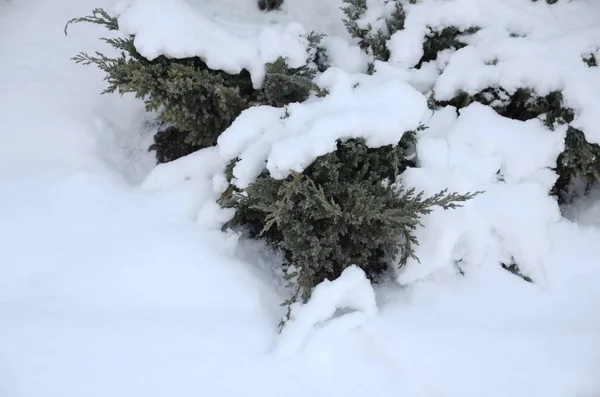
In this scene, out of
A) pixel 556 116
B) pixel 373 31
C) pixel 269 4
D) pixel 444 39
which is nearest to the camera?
pixel 556 116

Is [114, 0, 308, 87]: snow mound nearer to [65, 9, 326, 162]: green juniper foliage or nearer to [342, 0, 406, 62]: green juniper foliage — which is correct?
[65, 9, 326, 162]: green juniper foliage

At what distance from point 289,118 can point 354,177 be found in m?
0.59

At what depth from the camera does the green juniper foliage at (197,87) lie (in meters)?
3.10

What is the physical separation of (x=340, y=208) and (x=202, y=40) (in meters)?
1.64

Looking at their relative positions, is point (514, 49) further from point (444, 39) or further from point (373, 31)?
point (373, 31)

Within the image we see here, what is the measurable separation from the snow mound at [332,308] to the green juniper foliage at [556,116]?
158cm

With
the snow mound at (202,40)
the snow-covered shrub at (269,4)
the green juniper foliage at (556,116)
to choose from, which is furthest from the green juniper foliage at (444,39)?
the snow-covered shrub at (269,4)

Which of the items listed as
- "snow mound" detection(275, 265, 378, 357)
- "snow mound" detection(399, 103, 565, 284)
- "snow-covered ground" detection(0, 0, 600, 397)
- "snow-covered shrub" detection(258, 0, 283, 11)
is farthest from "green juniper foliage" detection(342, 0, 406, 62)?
"snow mound" detection(275, 265, 378, 357)

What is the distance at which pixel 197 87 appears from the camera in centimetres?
311

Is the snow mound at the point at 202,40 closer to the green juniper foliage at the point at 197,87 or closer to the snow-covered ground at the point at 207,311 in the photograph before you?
the green juniper foliage at the point at 197,87

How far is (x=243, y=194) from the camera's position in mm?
2951

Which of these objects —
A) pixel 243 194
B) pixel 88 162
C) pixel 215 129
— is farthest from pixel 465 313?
pixel 88 162

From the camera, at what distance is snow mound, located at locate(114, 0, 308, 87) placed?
3.14 metres

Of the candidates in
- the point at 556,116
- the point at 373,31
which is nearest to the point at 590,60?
the point at 556,116
